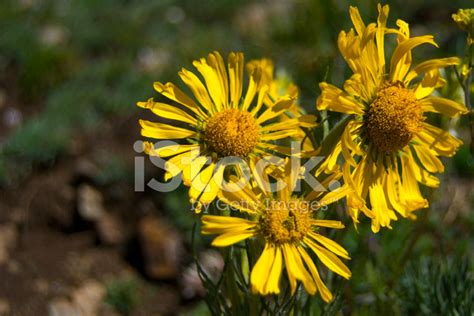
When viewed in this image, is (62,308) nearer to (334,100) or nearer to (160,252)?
(160,252)

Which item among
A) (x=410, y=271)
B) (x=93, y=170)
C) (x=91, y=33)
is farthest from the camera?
(x=91, y=33)

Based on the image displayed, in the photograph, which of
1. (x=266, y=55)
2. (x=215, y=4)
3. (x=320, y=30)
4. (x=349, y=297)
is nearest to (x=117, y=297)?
(x=349, y=297)

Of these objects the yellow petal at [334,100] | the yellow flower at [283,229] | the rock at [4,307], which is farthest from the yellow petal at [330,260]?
the rock at [4,307]

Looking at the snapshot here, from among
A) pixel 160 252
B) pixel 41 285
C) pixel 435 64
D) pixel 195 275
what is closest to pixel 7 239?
pixel 41 285

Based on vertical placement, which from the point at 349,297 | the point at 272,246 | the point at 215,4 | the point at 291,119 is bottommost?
the point at 349,297

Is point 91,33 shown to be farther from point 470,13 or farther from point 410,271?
point 470,13

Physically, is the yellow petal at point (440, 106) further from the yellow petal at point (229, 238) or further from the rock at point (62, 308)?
the rock at point (62, 308)
